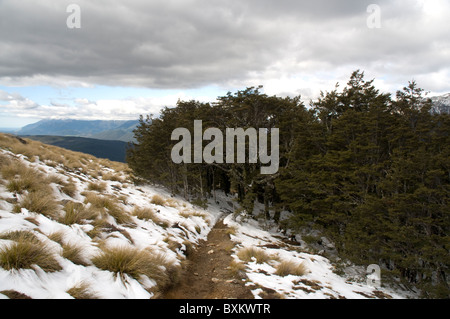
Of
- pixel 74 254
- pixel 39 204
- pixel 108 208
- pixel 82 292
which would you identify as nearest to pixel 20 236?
pixel 74 254

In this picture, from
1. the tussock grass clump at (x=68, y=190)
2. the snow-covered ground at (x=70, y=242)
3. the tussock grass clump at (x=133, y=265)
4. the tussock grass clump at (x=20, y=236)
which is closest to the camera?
the snow-covered ground at (x=70, y=242)

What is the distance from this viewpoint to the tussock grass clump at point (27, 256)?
384cm

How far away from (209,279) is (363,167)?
11967 millimetres

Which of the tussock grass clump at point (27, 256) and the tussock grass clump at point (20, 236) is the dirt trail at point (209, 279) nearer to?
the tussock grass clump at point (27, 256)

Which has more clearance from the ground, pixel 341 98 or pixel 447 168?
pixel 341 98

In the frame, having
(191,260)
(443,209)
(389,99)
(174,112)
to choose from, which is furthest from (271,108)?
(191,260)

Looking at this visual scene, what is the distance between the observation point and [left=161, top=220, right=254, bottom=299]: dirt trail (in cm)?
571

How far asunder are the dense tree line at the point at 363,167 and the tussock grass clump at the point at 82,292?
13441mm

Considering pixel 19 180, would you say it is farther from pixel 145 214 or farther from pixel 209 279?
pixel 209 279

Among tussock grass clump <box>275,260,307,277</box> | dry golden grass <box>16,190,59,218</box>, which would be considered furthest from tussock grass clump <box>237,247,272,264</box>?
dry golden grass <box>16,190,59,218</box>

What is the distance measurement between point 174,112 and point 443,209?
21926mm

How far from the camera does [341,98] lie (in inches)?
704

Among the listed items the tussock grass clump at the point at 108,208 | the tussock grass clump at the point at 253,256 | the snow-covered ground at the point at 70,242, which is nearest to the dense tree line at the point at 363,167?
the tussock grass clump at the point at 253,256
